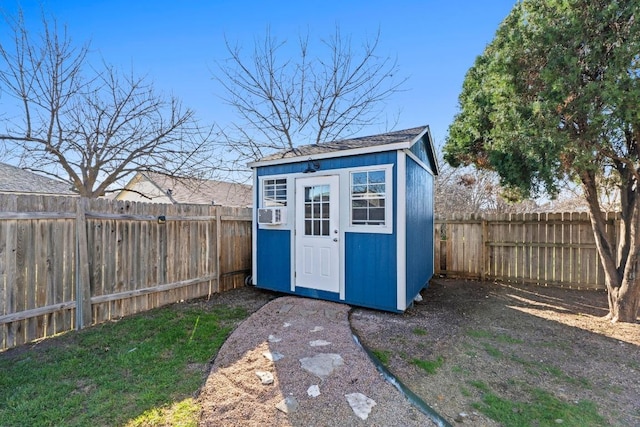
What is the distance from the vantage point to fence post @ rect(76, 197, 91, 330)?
4.03m

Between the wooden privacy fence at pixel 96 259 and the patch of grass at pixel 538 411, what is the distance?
480 cm

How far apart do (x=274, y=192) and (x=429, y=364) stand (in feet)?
13.0

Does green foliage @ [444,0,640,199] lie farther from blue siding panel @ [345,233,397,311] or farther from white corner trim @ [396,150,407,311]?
blue siding panel @ [345,233,397,311]

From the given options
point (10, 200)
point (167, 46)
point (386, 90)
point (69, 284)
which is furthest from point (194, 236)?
point (386, 90)

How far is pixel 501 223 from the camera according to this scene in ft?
23.3

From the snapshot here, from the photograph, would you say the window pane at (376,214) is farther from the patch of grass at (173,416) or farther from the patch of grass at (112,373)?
the patch of grass at (173,416)

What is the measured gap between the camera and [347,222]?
4.92 metres

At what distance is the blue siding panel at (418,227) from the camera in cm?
486

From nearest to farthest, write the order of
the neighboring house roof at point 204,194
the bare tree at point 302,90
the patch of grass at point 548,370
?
→ 1. the patch of grass at point 548,370
2. the bare tree at point 302,90
3. the neighboring house roof at point 204,194

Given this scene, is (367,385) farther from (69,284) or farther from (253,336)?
(69,284)

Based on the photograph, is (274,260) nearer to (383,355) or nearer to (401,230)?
(401,230)

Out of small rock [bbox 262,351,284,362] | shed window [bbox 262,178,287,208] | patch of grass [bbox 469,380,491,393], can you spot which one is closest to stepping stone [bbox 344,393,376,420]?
small rock [bbox 262,351,284,362]

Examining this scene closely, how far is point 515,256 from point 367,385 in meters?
6.10

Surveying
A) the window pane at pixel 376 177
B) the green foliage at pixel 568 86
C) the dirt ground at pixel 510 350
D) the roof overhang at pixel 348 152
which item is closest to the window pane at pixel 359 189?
the window pane at pixel 376 177
